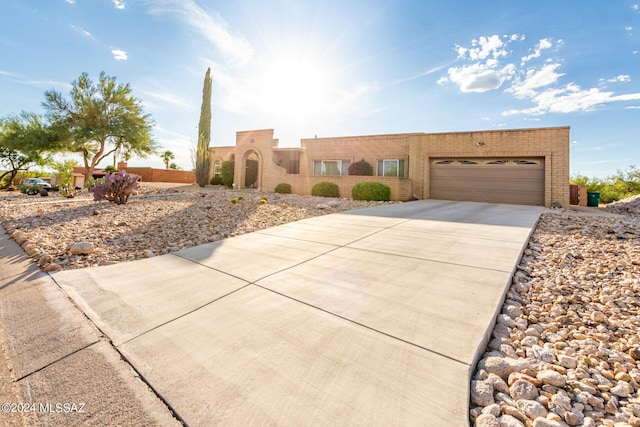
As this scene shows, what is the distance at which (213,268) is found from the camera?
12.0 feet

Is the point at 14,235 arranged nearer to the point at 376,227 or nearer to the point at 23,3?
the point at 376,227

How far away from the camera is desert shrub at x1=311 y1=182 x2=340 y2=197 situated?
1454cm

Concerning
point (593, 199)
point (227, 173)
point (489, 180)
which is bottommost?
point (593, 199)

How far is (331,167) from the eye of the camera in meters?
17.8

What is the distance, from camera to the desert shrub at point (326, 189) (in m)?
14.5

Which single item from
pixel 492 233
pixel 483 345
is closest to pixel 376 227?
pixel 492 233

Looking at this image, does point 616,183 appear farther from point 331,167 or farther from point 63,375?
point 63,375

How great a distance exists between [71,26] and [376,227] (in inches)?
559

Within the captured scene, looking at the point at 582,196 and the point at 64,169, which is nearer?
the point at 582,196

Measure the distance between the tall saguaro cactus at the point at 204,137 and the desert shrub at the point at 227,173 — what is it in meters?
1.19

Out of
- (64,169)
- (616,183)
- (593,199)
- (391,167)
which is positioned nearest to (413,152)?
(391,167)

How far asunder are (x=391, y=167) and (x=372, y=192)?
397 centimetres

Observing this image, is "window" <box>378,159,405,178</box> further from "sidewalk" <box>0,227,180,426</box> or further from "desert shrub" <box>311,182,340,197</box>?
"sidewalk" <box>0,227,180,426</box>

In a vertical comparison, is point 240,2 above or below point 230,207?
above
